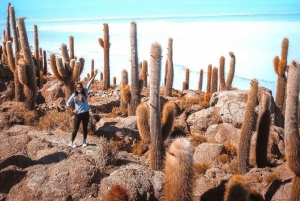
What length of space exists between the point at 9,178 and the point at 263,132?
700 centimetres

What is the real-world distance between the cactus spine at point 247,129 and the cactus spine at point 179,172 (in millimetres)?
3976

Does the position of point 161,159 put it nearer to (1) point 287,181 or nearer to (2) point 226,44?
(1) point 287,181

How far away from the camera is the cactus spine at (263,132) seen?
9.18m

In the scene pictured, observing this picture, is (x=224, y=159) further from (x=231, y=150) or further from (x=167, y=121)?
(x=167, y=121)

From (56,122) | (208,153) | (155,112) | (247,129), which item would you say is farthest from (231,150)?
(56,122)

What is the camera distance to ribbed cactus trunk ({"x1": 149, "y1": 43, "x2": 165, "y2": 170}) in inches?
301

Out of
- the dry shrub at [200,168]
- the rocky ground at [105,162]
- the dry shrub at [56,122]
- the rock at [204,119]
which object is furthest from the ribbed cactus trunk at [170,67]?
the dry shrub at [200,168]

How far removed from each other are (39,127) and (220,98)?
28.5ft

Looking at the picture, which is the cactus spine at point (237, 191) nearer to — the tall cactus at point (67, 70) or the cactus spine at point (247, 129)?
the cactus spine at point (247, 129)

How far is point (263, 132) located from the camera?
30.7ft

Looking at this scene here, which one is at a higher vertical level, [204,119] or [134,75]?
[134,75]

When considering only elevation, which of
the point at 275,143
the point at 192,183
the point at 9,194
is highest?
the point at 192,183

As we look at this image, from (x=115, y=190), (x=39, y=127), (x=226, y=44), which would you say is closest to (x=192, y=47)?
(x=226, y=44)

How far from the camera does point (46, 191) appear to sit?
5.94 meters
